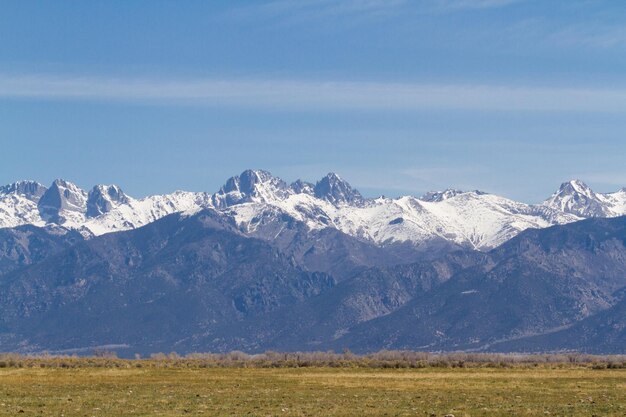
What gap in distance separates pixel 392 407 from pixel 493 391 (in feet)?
58.5

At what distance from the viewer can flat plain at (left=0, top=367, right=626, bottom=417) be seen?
78.7 metres

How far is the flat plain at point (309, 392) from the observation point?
78.7 metres

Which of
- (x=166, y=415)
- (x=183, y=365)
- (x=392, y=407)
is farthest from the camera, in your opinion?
(x=183, y=365)

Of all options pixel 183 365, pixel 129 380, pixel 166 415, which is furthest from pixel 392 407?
pixel 183 365

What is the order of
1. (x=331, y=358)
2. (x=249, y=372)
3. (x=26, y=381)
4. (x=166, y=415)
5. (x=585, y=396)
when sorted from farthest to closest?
1. (x=331, y=358)
2. (x=249, y=372)
3. (x=26, y=381)
4. (x=585, y=396)
5. (x=166, y=415)

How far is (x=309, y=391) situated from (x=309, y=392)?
4.12 ft

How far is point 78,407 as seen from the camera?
264 ft

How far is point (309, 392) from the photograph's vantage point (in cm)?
9544

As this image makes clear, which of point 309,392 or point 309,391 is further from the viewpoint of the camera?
point 309,391

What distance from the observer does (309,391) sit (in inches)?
3807

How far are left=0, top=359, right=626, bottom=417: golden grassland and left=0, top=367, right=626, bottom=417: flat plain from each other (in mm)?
72

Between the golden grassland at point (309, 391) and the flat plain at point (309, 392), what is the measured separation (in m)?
0.07

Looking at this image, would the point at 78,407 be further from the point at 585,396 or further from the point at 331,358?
the point at 331,358

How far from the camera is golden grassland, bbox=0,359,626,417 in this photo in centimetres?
7875
